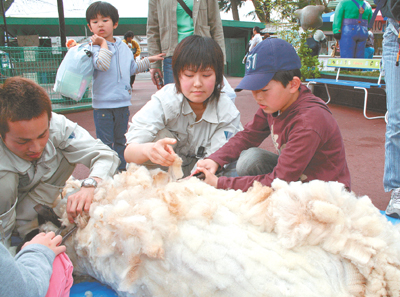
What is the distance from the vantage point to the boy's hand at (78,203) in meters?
1.52

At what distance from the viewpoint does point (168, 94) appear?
2174 millimetres

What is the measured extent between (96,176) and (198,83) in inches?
32.3

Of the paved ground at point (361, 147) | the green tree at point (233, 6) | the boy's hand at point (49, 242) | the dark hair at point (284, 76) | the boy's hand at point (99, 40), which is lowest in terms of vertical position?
the paved ground at point (361, 147)

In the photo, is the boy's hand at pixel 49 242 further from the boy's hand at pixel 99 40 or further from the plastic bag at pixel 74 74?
the boy's hand at pixel 99 40

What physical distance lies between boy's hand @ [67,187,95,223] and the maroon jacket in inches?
26.6

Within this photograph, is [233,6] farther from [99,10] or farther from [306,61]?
[99,10]

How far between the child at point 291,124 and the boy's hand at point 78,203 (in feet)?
2.01

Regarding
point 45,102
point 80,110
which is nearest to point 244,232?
point 45,102

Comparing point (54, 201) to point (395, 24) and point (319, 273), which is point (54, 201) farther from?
point (395, 24)

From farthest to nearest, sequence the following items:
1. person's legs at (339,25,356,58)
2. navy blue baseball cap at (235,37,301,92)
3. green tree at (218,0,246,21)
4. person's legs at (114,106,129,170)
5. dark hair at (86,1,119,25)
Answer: green tree at (218,0,246,21) < person's legs at (339,25,356,58) < person's legs at (114,106,129,170) < dark hair at (86,1,119,25) < navy blue baseball cap at (235,37,301,92)

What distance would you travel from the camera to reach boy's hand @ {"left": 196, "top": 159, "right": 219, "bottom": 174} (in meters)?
1.92

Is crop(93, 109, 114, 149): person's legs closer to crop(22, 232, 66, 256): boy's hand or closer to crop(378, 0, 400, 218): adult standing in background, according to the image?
crop(22, 232, 66, 256): boy's hand

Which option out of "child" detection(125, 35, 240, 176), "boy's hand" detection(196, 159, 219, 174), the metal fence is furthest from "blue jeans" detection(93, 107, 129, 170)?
the metal fence

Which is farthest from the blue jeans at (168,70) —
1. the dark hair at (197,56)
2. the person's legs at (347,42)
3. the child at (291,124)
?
the person's legs at (347,42)
